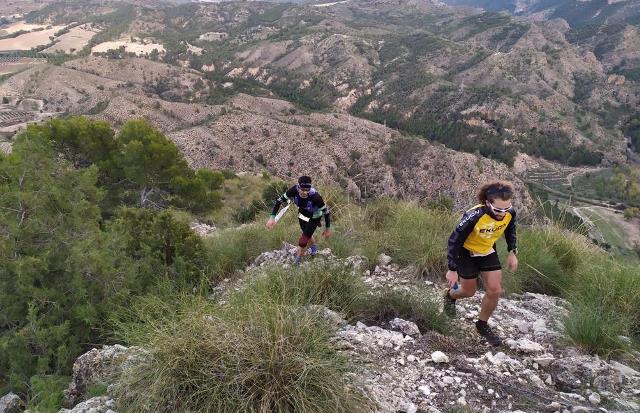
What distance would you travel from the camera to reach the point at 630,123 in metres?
113

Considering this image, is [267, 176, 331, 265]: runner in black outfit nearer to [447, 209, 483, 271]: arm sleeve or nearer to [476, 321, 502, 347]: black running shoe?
[447, 209, 483, 271]: arm sleeve

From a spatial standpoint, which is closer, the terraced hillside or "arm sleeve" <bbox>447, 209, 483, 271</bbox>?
"arm sleeve" <bbox>447, 209, 483, 271</bbox>

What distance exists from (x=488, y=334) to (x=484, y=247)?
2.86ft

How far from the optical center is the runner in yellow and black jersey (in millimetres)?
4223

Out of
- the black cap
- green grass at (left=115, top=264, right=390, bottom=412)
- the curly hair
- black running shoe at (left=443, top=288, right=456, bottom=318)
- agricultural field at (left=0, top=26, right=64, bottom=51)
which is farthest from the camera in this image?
agricultural field at (left=0, top=26, right=64, bottom=51)

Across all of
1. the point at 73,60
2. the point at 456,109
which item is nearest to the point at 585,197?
the point at 456,109

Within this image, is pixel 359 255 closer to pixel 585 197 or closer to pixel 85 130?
pixel 85 130

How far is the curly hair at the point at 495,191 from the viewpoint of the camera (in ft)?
13.7

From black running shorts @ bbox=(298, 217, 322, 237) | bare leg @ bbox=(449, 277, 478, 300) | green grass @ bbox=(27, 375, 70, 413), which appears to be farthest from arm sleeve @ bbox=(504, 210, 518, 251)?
green grass @ bbox=(27, 375, 70, 413)

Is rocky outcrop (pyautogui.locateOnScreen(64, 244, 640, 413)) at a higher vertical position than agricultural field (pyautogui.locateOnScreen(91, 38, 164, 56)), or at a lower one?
higher

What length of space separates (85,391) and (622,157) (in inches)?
4644

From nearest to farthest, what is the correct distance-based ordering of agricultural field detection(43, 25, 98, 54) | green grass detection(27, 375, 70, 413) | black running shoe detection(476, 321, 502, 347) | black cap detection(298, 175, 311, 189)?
1. green grass detection(27, 375, 70, 413)
2. black running shoe detection(476, 321, 502, 347)
3. black cap detection(298, 175, 311, 189)
4. agricultural field detection(43, 25, 98, 54)

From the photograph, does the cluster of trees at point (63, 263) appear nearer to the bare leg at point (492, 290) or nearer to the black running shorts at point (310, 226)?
the black running shorts at point (310, 226)

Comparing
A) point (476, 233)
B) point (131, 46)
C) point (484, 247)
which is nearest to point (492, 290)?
point (484, 247)
